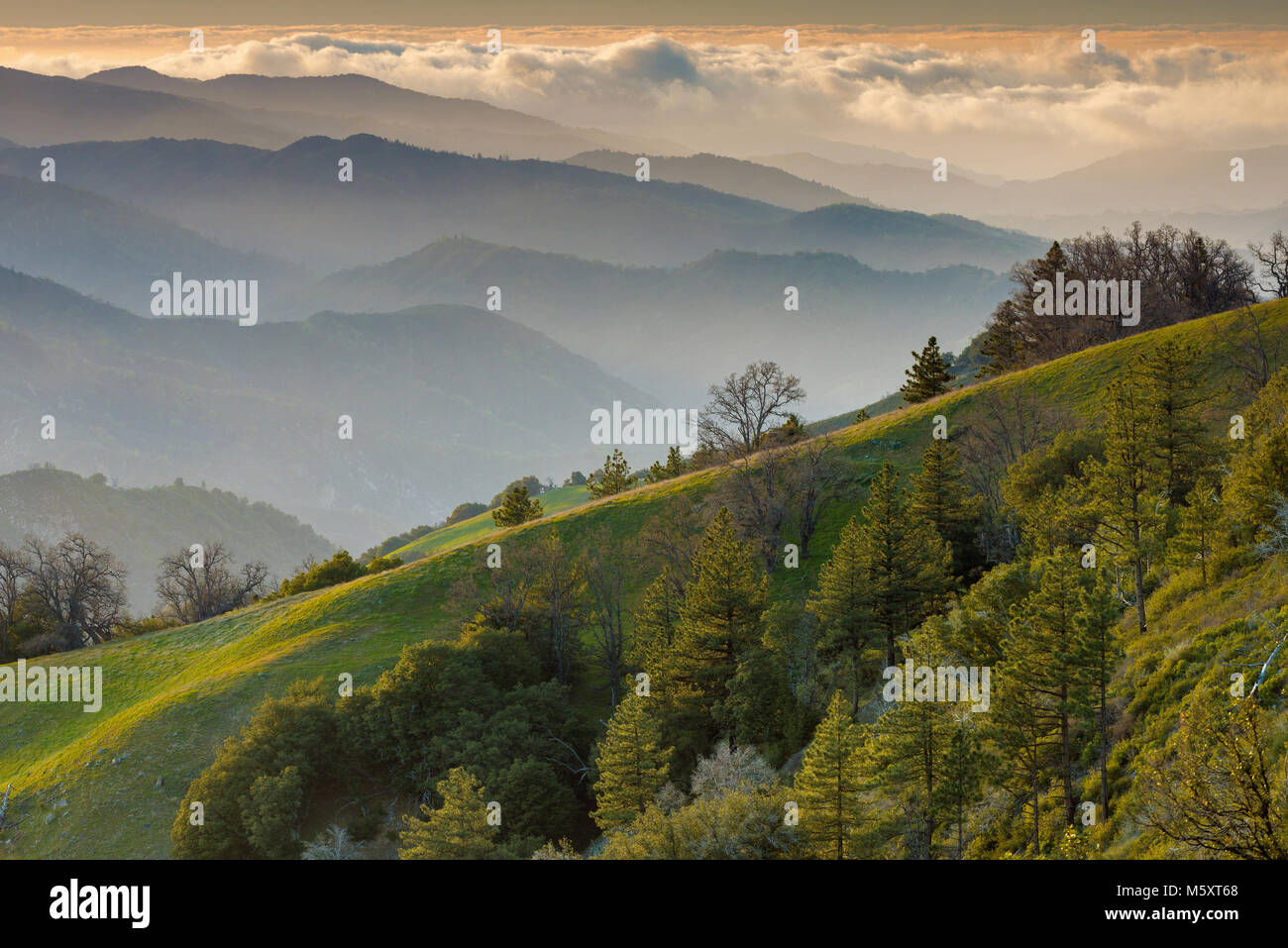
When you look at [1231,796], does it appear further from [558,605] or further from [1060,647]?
[558,605]

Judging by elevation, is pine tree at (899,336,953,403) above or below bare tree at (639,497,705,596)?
above

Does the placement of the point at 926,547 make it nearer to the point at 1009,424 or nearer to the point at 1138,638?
the point at 1138,638

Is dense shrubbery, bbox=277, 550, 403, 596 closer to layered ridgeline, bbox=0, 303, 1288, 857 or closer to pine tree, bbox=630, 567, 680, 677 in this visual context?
layered ridgeline, bbox=0, 303, 1288, 857

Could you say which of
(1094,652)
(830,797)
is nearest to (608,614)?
(830,797)

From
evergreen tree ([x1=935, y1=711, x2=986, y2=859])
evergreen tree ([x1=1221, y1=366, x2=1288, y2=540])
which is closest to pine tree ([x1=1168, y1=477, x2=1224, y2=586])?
evergreen tree ([x1=1221, y1=366, x2=1288, y2=540])

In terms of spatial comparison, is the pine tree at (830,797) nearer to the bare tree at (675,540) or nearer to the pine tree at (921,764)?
the pine tree at (921,764)
